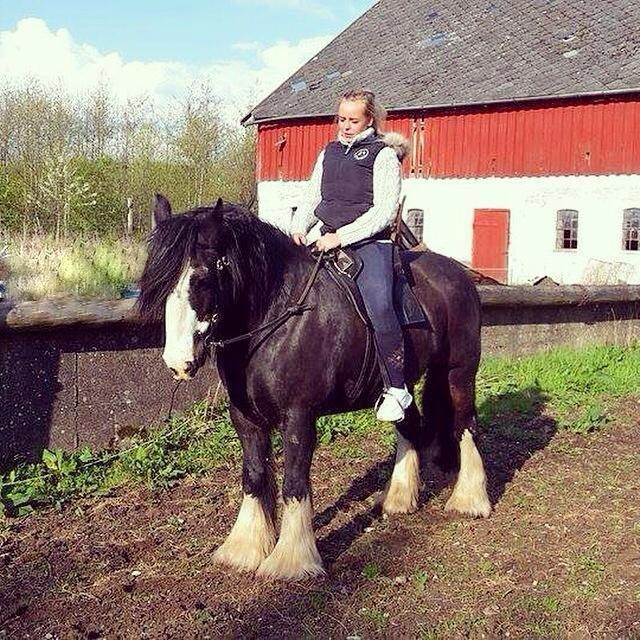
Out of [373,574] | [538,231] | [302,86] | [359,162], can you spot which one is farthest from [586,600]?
[302,86]

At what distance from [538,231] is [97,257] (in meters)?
16.2

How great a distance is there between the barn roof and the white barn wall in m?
2.72

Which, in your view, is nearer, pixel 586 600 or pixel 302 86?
pixel 586 600

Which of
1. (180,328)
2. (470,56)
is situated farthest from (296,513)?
(470,56)

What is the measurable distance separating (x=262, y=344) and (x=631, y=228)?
21924mm

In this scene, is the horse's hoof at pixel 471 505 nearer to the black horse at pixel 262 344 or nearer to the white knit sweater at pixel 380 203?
the black horse at pixel 262 344

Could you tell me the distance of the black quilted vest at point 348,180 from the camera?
4727 mm

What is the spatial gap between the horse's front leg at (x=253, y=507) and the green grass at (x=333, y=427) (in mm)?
1412

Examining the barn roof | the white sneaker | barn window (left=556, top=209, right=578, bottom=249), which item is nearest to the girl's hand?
the white sneaker

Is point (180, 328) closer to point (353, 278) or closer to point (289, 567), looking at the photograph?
point (353, 278)

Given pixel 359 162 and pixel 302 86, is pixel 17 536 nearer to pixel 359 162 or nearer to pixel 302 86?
pixel 359 162

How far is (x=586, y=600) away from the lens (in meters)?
4.29

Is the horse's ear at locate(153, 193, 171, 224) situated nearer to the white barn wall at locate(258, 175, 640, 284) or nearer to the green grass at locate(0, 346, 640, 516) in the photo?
the green grass at locate(0, 346, 640, 516)

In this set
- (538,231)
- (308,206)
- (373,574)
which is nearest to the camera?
(373,574)
